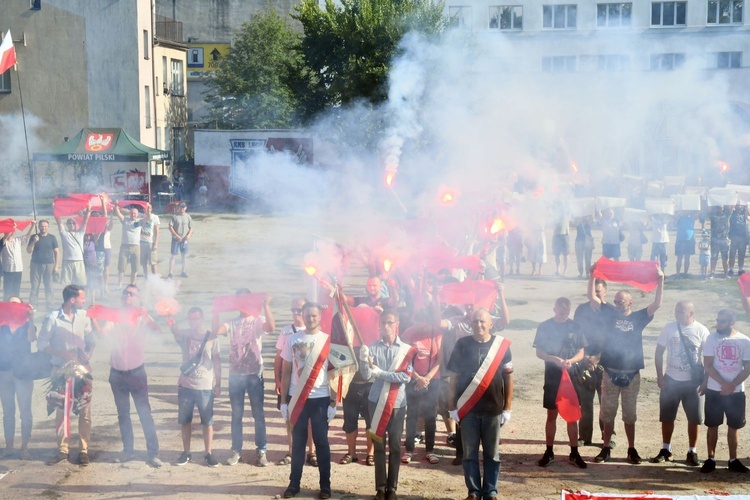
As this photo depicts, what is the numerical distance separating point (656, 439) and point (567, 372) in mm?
1319

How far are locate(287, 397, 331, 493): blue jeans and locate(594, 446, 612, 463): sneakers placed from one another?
8.02ft

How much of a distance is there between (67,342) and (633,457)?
5.07 m

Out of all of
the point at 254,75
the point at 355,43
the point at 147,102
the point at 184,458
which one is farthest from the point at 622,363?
the point at 254,75

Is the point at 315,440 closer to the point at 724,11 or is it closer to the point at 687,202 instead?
the point at 687,202

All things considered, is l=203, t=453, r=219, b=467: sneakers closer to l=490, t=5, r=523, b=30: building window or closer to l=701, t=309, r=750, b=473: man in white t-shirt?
l=701, t=309, r=750, b=473: man in white t-shirt

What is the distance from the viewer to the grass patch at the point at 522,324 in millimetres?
13020

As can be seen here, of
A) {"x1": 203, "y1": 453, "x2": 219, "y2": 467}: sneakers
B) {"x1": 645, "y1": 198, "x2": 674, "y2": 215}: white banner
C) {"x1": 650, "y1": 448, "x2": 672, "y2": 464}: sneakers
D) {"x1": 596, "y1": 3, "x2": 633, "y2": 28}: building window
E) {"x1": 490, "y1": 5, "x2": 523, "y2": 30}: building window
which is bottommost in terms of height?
{"x1": 650, "y1": 448, "x2": 672, "y2": 464}: sneakers

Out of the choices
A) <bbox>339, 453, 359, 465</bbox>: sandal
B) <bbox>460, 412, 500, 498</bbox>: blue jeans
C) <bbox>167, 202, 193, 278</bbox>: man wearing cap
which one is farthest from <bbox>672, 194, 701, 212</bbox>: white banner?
<bbox>460, 412, 500, 498</bbox>: blue jeans

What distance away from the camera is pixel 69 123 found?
3102cm

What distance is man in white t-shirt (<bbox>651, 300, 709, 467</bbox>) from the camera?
7629 millimetres

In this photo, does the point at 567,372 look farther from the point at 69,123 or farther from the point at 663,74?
the point at 69,123

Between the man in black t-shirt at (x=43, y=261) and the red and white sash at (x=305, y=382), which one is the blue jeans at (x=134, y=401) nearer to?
the red and white sash at (x=305, y=382)

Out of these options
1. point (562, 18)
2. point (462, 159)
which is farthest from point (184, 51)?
point (562, 18)

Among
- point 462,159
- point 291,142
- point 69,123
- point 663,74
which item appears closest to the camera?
point 663,74
